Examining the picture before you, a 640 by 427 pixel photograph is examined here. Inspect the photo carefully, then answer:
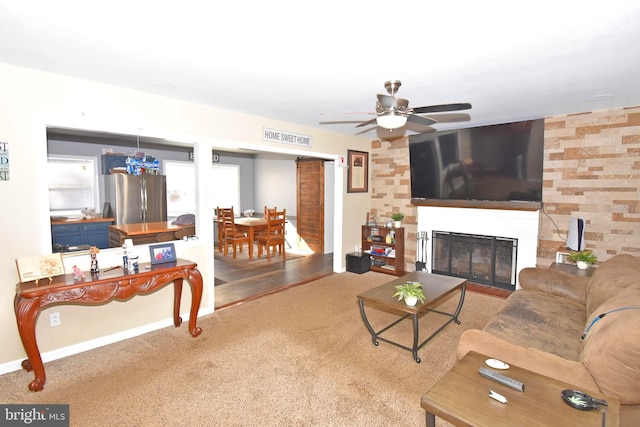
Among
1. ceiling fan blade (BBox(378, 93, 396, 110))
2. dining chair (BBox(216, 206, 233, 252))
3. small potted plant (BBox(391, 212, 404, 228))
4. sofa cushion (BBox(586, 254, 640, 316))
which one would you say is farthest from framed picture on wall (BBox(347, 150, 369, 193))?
sofa cushion (BBox(586, 254, 640, 316))

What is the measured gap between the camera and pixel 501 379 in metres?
1.52

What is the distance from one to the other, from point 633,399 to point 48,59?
13.0 feet

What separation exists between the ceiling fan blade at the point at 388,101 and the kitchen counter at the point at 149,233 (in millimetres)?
3664

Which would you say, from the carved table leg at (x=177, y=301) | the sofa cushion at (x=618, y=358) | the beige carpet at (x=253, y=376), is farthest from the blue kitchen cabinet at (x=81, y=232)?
the sofa cushion at (x=618, y=358)

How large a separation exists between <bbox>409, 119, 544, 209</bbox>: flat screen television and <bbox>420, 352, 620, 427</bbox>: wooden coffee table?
10.4 ft

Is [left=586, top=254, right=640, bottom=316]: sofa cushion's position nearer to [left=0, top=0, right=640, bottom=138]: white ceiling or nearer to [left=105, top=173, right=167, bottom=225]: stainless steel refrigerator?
[left=0, top=0, right=640, bottom=138]: white ceiling

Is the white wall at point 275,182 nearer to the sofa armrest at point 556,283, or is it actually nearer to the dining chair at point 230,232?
the dining chair at point 230,232

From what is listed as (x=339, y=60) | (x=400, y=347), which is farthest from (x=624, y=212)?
(x=339, y=60)

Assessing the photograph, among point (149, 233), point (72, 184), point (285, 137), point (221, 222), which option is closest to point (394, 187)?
point (285, 137)

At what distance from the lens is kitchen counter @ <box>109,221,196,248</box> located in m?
4.54

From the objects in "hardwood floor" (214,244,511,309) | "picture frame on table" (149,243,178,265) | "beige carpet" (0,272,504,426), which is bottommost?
"beige carpet" (0,272,504,426)

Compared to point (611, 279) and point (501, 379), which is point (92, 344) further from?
point (611, 279)

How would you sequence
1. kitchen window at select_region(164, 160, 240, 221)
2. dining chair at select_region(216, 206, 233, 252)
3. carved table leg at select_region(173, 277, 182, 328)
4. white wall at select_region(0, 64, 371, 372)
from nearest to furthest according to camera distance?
white wall at select_region(0, 64, 371, 372)
carved table leg at select_region(173, 277, 182, 328)
dining chair at select_region(216, 206, 233, 252)
kitchen window at select_region(164, 160, 240, 221)

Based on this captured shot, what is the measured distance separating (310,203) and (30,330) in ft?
17.2
